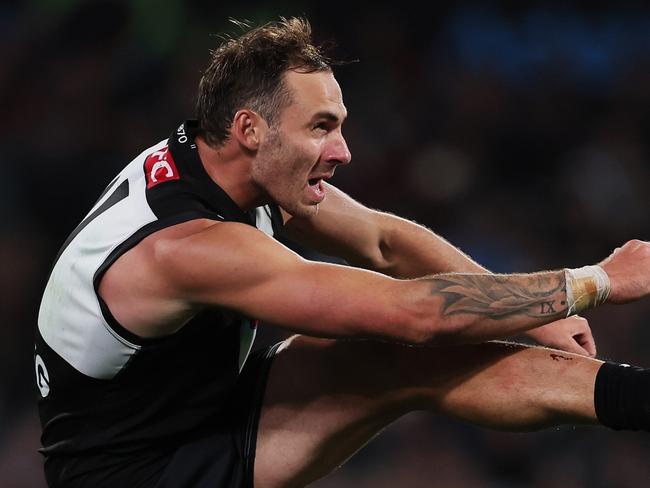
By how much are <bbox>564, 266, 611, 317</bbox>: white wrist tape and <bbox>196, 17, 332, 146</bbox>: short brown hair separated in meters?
0.93

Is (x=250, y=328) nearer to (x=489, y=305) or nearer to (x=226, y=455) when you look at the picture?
(x=226, y=455)

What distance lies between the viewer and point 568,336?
11.1 feet

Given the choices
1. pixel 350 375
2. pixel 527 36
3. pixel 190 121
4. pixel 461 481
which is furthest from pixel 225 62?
pixel 527 36

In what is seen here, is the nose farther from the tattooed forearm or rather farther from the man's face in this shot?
the tattooed forearm

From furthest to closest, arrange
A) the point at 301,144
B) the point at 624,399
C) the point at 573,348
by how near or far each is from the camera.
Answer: the point at 573,348 → the point at 301,144 → the point at 624,399

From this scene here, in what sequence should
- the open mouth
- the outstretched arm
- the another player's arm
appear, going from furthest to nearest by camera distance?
the outstretched arm → the open mouth → the another player's arm

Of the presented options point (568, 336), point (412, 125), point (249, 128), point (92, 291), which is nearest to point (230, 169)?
point (249, 128)

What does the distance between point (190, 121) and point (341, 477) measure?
120 inches

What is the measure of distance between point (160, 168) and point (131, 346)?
0.51 metres

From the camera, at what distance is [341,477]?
229 inches

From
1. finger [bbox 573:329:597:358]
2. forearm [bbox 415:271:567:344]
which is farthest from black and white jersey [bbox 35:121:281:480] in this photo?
finger [bbox 573:329:597:358]

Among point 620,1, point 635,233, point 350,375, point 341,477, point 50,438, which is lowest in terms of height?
point 341,477

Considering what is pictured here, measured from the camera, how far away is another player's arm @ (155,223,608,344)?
2.73m

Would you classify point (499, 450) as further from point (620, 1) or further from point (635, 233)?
point (620, 1)
